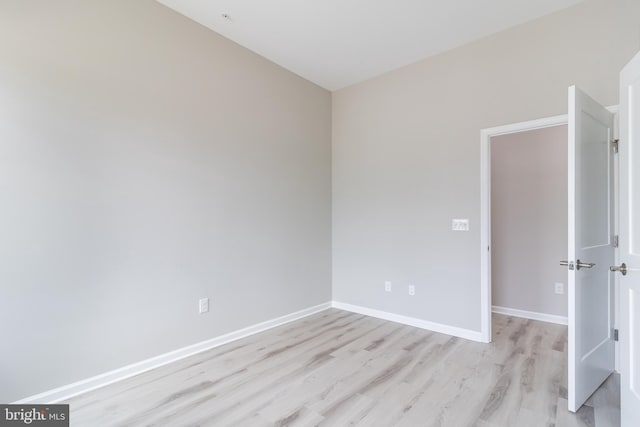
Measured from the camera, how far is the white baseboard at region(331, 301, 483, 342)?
3111mm

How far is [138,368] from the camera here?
242 cm

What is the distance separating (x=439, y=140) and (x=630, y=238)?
6.57 ft

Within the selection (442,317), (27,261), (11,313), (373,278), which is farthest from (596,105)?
(11,313)

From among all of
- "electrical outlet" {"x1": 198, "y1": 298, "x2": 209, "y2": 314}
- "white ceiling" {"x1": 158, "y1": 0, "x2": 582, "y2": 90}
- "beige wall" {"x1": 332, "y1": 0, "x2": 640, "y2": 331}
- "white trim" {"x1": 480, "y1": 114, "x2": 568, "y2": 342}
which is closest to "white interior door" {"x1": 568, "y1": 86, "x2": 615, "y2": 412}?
"beige wall" {"x1": 332, "y1": 0, "x2": 640, "y2": 331}

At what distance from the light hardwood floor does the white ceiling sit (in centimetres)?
298

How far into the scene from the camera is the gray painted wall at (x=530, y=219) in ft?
11.6

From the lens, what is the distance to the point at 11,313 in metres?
1.89

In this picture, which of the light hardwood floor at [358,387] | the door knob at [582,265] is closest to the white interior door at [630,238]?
the door knob at [582,265]

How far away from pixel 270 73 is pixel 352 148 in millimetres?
1377

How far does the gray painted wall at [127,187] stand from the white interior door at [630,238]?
9.29 ft

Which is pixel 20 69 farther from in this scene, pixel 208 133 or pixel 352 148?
pixel 352 148

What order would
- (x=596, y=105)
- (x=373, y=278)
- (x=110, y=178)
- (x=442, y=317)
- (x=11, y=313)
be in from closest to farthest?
1. (x=11, y=313)
2. (x=596, y=105)
3. (x=110, y=178)
4. (x=442, y=317)
5. (x=373, y=278)

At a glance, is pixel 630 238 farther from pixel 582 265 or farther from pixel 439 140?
pixel 439 140

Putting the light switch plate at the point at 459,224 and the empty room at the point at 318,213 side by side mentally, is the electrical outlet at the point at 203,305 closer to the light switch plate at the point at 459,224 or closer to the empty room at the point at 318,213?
the empty room at the point at 318,213
